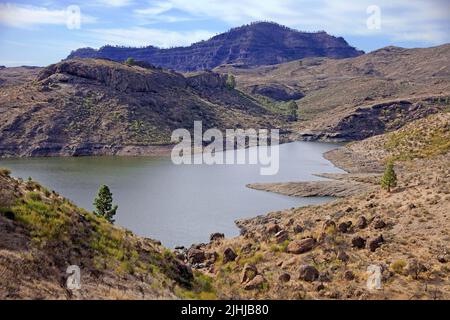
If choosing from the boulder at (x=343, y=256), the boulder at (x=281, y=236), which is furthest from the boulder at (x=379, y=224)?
the boulder at (x=343, y=256)

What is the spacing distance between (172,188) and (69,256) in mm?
56678

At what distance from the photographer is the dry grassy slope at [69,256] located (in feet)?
47.0

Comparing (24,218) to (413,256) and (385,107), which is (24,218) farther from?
(385,107)

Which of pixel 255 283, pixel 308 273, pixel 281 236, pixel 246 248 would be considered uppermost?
pixel 281 236

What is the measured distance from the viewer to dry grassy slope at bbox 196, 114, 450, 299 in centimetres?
2205

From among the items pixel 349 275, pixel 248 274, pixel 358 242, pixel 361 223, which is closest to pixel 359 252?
pixel 358 242

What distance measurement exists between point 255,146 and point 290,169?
3980cm

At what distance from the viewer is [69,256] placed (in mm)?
16641

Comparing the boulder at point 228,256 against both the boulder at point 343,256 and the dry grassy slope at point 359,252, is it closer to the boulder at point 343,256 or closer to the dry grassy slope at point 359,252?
the dry grassy slope at point 359,252

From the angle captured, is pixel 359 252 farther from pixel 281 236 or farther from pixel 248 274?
pixel 248 274

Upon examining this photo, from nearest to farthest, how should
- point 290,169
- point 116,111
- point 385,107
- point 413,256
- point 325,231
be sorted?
point 413,256 → point 325,231 → point 290,169 → point 116,111 → point 385,107

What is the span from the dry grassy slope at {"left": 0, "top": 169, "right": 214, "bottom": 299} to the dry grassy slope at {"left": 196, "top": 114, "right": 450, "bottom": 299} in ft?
10.1

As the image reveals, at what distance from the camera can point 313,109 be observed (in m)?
197
